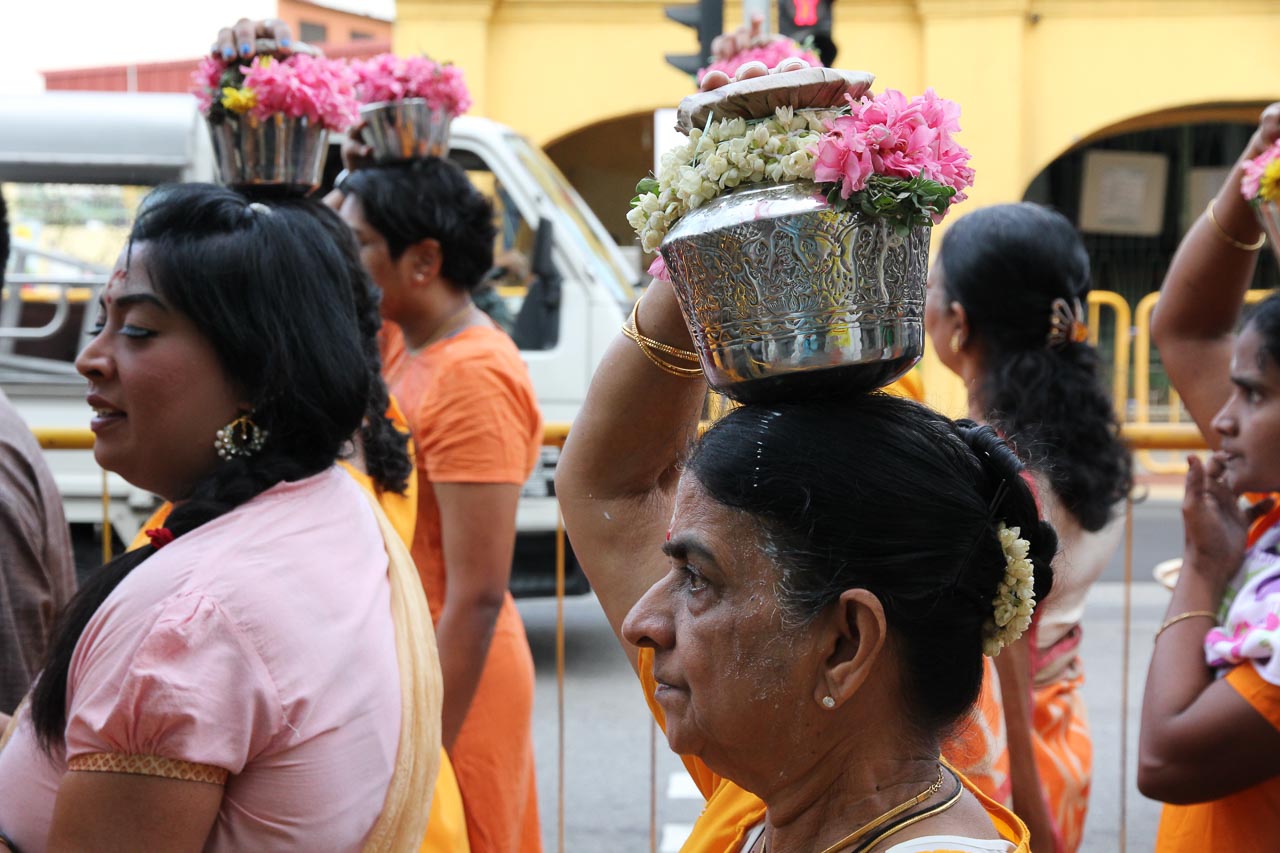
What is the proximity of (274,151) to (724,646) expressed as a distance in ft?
7.47

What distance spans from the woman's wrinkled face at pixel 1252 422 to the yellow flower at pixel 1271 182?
37 cm

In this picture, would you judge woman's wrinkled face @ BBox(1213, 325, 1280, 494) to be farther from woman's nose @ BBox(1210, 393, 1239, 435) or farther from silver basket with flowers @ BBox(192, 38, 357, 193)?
silver basket with flowers @ BBox(192, 38, 357, 193)

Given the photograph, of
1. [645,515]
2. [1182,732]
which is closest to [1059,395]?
[1182,732]

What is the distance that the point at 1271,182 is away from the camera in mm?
2443

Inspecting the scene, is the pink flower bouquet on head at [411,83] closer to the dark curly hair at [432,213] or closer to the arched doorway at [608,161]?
the dark curly hair at [432,213]

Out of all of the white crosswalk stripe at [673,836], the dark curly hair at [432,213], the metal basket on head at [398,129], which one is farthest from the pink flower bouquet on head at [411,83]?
the white crosswalk stripe at [673,836]

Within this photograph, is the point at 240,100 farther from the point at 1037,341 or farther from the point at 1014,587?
the point at 1014,587

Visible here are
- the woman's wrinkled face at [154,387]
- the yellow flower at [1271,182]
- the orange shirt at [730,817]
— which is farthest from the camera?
the yellow flower at [1271,182]

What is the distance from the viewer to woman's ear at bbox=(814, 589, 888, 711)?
1.52 meters

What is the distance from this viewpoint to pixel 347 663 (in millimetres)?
2076

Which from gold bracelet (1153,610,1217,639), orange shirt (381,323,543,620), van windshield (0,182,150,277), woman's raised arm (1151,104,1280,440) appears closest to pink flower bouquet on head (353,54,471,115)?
orange shirt (381,323,543,620)

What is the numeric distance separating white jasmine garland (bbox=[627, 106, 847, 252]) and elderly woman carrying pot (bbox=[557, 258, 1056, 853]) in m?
0.25

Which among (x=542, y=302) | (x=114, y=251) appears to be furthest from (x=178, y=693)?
(x=114, y=251)

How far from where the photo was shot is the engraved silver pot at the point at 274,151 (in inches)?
135
